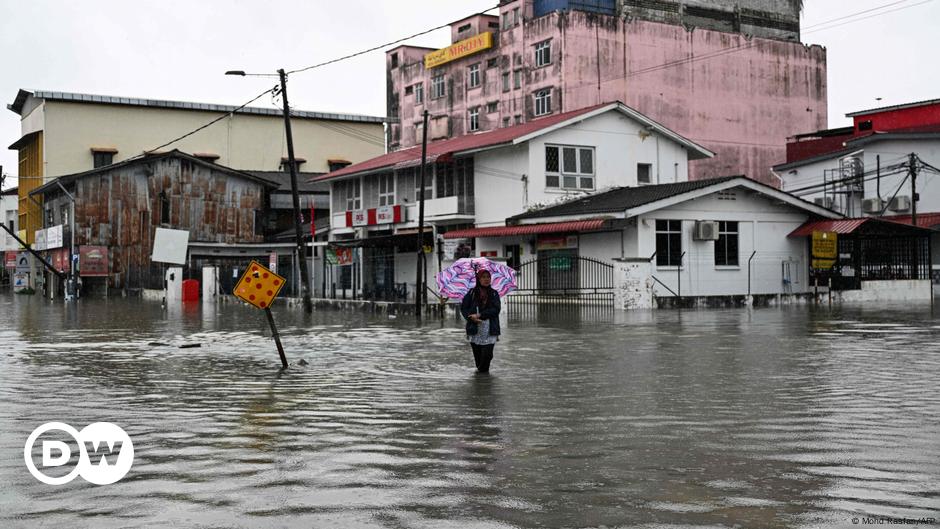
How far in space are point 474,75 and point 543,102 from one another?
31.3ft

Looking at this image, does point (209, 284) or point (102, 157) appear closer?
point (209, 284)

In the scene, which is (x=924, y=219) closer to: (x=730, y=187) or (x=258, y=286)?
(x=730, y=187)

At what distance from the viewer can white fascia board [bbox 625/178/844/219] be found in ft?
115

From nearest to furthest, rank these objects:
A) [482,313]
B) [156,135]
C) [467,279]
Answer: [482,313] → [467,279] → [156,135]

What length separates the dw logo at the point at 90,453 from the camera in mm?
6939

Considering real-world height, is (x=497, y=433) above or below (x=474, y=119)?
below

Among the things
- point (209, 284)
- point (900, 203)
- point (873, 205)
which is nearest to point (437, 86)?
point (209, 284)

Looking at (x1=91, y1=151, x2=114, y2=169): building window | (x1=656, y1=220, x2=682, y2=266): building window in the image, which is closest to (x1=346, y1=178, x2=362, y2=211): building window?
(x1=656, y1=220, x2=682, y2=266): building window

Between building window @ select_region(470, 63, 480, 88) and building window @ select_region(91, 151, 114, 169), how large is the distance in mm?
25884

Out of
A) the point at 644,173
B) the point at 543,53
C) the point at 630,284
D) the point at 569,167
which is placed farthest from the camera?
the point at 543,53

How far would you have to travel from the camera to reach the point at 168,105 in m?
76.3

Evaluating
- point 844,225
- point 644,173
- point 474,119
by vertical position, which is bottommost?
point 844,225

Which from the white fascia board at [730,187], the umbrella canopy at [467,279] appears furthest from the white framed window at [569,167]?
the umbrella canopy at [467,279]

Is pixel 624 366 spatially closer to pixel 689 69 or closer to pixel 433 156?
pixel 433 156
